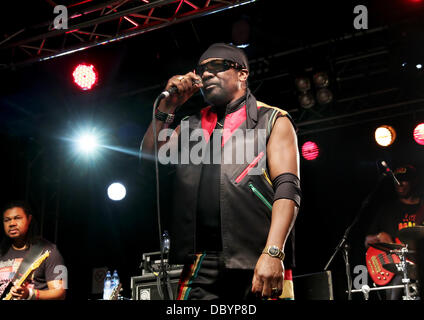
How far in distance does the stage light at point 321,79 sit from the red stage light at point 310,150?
142cm

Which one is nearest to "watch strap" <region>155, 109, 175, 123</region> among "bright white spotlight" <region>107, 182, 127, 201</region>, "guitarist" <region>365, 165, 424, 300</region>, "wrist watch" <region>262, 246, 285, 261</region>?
"wrist watch" <region>262, 246, 285, 261</region>

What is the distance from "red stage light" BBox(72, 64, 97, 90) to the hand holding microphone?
5074 mm

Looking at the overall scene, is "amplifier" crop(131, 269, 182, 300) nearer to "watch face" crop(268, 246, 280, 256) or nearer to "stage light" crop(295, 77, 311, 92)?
"stage light" crop(295, 77, 311, 92)

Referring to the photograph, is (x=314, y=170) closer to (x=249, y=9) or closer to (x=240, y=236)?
(x=249, y=9)

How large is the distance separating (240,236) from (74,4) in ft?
16.9

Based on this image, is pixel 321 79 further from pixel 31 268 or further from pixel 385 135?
pixel 31 268

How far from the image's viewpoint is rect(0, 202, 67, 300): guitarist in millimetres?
4934

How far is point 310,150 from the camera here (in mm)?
8406

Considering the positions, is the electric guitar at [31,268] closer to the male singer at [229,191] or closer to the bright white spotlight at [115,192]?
the male singer at [229,191]

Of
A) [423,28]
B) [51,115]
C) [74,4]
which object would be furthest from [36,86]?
[423,28]

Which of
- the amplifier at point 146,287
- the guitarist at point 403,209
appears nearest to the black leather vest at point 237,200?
the amplifier at point 146,287

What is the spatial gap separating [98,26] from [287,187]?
5252mm

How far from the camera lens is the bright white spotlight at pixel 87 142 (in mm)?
8695
